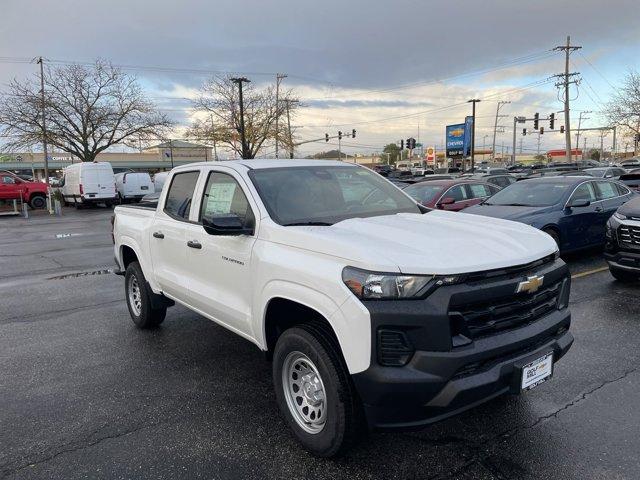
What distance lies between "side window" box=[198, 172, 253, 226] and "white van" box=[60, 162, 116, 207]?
26.6 meters

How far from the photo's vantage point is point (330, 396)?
2.86 m

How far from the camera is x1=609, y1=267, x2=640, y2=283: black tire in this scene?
703 centimetres

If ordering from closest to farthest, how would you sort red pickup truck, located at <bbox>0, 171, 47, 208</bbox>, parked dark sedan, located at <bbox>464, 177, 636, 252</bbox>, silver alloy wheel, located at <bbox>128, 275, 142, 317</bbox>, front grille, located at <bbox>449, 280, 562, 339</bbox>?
front grille, located at <bbox>449, 280, 562, 339</bbox> < silver alloy wheel, located at <bbox>128, 275, 142, 317</bbox> < parked dark sedan, located at <bbox>464, 177, 636, 252</bbox> < red pickup truck, located at <bbox>0, 171, 47, 208</bbox>

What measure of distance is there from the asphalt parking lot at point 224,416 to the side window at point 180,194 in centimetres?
145

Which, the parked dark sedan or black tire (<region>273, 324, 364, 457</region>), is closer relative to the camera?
black tire (<region>273, 324, 364, 457</region>)

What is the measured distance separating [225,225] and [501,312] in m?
1.89

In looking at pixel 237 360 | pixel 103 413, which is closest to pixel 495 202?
pixel 237 360

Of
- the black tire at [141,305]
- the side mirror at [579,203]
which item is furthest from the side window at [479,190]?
the black tire at [141,305]

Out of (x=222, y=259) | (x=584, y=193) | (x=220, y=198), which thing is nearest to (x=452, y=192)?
(x=584, y=193)

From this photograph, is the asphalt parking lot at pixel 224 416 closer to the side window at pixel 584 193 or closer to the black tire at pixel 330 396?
the black tire at pixel 330 396

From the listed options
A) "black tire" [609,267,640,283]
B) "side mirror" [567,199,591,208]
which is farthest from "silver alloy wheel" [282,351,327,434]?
"side mirror" [567,199,591,208]

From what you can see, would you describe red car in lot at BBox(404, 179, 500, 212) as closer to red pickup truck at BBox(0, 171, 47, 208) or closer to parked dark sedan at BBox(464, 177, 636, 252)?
parked dark sedan at BBox(464, 177, 636, 252)

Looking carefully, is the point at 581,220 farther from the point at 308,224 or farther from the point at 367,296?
the point at 367,296

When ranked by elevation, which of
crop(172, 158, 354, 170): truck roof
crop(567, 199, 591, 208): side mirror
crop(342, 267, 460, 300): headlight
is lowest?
crop(567, 199, 591, 208): side mirror
